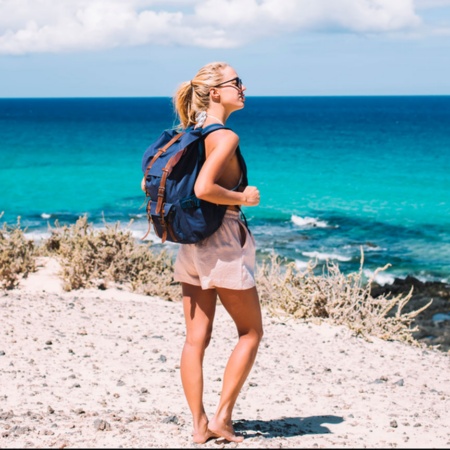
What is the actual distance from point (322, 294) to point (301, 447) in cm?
431

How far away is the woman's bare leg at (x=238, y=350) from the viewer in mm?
3986

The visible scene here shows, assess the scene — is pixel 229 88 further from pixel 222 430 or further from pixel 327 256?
pixel 327 256

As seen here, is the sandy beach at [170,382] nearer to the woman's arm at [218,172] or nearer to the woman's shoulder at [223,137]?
the woman's arm at [218,172]

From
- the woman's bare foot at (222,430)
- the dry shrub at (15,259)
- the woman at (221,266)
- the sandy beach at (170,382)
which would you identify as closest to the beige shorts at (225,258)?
the woman at (221,266)

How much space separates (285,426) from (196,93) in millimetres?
2198

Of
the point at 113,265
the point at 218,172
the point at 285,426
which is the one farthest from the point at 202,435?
the point at 113,265

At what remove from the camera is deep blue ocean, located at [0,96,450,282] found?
19.4 metres

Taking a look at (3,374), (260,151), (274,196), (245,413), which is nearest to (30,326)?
(3,374)

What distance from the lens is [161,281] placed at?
947cm

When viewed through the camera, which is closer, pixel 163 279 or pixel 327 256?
pixel 163 279

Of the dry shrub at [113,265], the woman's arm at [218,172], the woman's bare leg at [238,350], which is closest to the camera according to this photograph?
the woman's arm at [218,172]

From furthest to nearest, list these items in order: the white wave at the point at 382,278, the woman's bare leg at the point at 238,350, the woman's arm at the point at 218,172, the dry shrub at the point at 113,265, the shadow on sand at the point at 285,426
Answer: the white wave at the point at 382,278
the dry shrub at the point at 113,265
the shadow on sand at the point at 285,426
the woman's bare leg at the point at 238,350
the woman's arm at the point at 218,172

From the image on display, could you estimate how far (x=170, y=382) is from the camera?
585 cm

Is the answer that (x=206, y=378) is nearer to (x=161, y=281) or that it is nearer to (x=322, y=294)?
(x=322, y=294)
